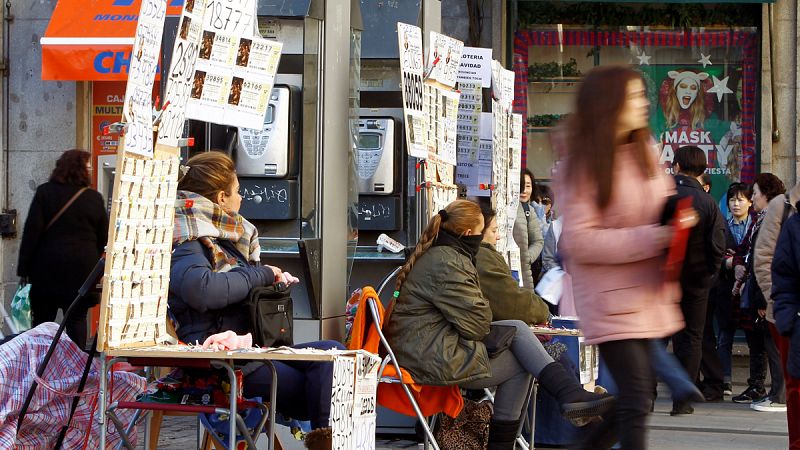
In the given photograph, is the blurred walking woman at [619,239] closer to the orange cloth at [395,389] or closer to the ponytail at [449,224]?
the orange cloth at [395,389]

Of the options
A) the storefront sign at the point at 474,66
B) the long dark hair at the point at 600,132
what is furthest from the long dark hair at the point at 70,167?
the long dark hair at the point at 600,132

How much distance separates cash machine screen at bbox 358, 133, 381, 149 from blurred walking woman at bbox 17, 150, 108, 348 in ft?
6.02

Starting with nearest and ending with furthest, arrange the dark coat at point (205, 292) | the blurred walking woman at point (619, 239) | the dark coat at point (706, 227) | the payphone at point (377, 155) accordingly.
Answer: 1. the blurred walking woman at point (619, 239)
2. the dark coat at point (205, 292)
3. the payphone at point (377, 155)
4. the dark coat at point (706, 227)

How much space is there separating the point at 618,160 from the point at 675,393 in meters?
0.82

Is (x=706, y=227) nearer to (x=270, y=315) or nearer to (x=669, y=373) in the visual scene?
(x=270, y=315)

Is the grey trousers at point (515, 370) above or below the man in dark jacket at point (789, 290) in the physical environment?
below

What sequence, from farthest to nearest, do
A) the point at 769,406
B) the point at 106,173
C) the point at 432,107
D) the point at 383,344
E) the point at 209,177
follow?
the point at 106,173, the point at 769,406, the point at 432,107, the point at 383,344, the point at 209,177

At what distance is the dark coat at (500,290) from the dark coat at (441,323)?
0.48 m

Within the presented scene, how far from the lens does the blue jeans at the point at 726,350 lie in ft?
36.3

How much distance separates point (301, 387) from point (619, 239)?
191 cm

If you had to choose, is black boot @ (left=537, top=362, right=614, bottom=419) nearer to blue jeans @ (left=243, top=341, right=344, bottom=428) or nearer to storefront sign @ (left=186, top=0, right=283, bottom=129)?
blue jeans @ (left=243, top=341, right=344, bottom=428)

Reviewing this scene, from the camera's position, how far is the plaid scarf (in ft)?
18.2

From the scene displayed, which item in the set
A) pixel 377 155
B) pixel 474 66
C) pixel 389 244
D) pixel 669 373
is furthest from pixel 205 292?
pixel 474 66

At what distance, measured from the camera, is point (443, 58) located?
8023mm
